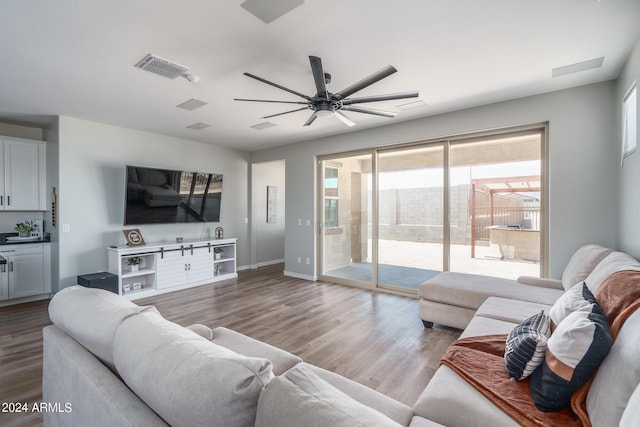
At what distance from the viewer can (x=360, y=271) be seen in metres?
5.34

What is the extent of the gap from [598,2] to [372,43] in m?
1.52

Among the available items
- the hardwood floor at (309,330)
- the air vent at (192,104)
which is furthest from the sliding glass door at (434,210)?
the air vent at (192,104)

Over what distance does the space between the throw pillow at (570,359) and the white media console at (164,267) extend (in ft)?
16.4

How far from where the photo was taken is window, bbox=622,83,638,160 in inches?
97.3

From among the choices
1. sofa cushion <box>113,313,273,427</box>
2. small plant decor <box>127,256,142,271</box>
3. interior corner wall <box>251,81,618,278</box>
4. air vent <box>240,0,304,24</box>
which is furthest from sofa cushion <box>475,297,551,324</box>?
small plant decor <box>127,256,142,271</box>

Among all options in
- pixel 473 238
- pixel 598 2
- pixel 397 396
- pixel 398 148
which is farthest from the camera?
pixel 398 148

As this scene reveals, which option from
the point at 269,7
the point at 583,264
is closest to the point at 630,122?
the point at 583,264

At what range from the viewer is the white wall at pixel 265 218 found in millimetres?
6988

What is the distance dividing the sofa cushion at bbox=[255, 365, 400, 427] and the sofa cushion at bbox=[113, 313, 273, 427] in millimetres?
57

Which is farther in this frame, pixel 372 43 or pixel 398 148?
pixel 398 148

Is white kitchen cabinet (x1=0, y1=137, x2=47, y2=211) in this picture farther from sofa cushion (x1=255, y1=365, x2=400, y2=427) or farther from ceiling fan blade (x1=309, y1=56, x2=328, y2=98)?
sofa cushion (x1=255, y1=365, x2=400, y2=427)

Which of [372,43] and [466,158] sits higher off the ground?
[372,43]

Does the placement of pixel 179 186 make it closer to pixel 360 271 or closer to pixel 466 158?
pixel 360 271

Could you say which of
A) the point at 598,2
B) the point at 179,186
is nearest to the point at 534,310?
the point at 598,2
